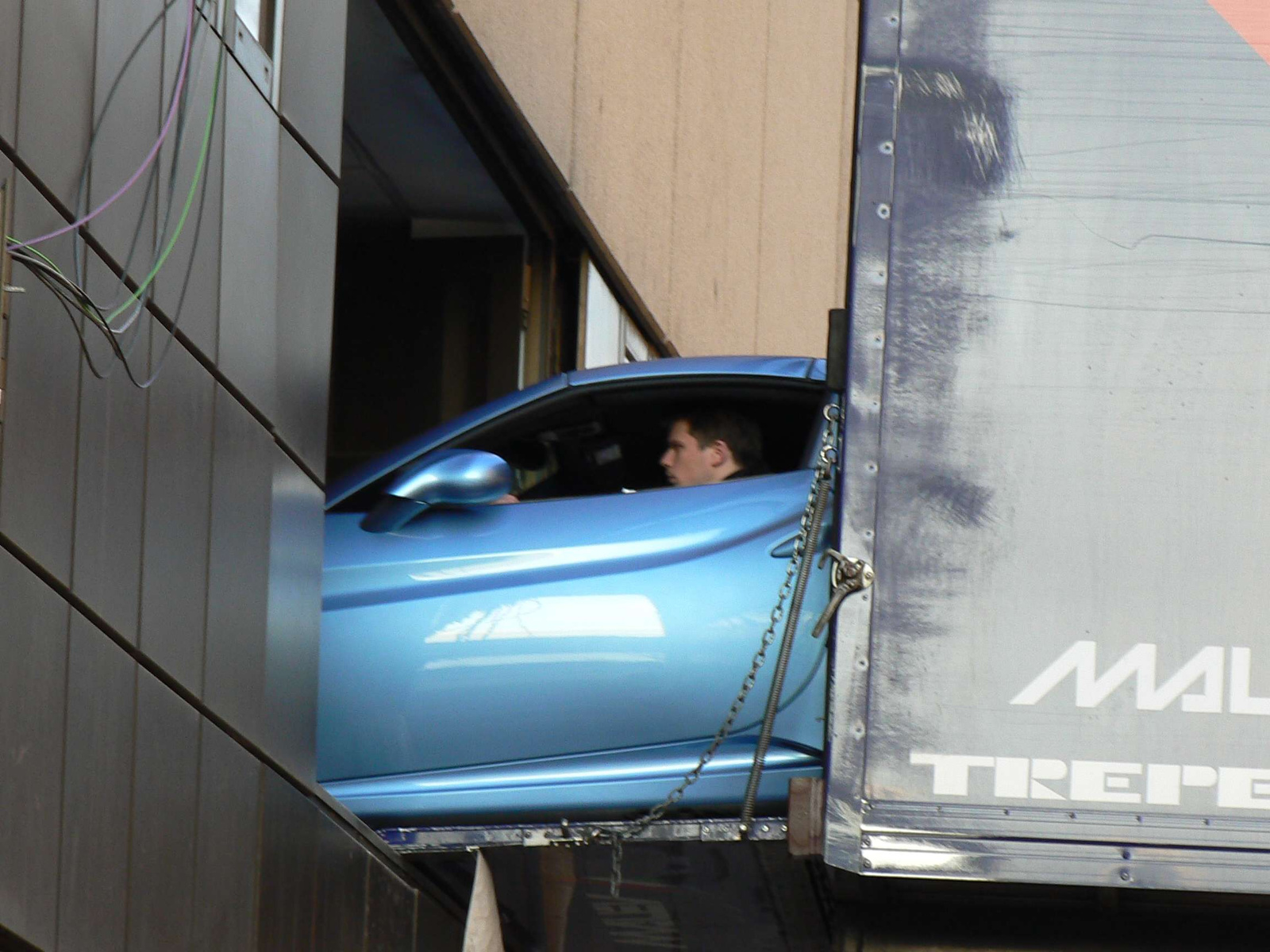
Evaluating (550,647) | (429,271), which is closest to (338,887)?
(550,647)

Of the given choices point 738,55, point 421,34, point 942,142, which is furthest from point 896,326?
point 738,55

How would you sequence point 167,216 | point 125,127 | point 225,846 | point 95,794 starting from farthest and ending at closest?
1. point 225,846
2. point 167,216
3. point 125,127
4. point 95,794

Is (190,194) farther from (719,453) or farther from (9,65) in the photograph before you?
(719,453)

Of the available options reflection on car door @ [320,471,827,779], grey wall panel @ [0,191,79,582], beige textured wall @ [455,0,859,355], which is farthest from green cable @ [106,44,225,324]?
beige textured wall @ [455,0,859,355]

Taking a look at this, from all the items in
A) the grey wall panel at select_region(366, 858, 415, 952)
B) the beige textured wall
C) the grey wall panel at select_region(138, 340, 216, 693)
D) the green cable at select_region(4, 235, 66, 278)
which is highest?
the beige textured wall

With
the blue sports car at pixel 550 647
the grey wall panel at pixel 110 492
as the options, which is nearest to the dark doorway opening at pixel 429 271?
the blue sports car at pixel 550 647

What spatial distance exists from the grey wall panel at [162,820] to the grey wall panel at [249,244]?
2.81 feet

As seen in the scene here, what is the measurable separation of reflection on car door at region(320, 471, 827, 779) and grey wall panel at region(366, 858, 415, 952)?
281mm

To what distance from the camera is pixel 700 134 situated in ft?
41.0

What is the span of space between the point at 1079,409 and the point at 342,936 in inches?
90.6

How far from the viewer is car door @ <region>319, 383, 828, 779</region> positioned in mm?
4309

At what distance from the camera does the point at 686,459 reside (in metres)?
4.98

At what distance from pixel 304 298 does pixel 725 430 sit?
49.7 inches

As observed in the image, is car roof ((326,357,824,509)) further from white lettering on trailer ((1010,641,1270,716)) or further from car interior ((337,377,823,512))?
white lettering on trailer ((1010,641,1270,716))
